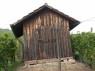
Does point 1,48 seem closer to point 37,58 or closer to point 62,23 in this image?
point 37,58

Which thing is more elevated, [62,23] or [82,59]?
[62,23]

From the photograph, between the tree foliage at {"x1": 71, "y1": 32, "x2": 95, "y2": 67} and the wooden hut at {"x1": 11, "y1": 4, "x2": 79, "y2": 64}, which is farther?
the tree foliage at {"x1": 71, "y1": 32, "x2": 95, "y2": 67}

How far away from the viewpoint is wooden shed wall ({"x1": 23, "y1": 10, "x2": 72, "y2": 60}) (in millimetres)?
24875

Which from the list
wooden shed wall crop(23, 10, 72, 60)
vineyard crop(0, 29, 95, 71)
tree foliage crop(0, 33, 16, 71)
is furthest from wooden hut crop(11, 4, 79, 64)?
vineyard crop(0, 29, 95, 71)

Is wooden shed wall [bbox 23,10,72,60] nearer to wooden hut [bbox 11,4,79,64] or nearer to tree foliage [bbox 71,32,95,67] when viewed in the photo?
wooden hut [bbox 11,4,79,64]

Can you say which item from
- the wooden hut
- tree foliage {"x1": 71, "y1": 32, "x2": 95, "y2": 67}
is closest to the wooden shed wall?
the wooden hut

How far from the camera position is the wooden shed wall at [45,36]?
24.9 metres

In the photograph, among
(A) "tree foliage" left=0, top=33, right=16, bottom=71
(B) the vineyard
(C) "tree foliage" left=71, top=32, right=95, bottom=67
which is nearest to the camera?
(A) "tree foliage" left=0, top=33, right=16, bottom=71

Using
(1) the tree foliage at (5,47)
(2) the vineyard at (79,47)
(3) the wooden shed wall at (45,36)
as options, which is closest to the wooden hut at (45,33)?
(3) the wooden shed wall at (45,36)

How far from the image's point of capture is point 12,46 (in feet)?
89.5

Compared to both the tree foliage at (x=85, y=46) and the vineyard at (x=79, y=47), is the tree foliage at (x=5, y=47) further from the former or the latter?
the tree foliage at (x=85, y=46)

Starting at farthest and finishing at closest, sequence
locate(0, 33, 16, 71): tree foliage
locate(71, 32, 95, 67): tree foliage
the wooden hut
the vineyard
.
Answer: locate(71, 32, 95, 67): tree foliage < the vineyard < locate(0, 33, 16, 71): tree foliage < the wooden hut

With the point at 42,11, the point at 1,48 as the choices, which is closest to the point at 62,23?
the point at 42,11

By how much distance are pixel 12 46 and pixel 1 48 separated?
87.0 inches
